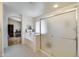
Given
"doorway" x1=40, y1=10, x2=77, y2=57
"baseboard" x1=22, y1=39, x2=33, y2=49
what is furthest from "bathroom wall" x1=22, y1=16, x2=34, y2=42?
"doorway" x1=40, y1=10, x2=77, y2=57

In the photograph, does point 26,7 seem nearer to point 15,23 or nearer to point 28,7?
point 28,7

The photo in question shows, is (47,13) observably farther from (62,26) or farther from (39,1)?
(62,26)

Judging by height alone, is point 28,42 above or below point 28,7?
below

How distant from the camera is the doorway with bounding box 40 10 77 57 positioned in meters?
1.43

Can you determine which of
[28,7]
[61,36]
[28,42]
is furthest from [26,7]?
[61,36]

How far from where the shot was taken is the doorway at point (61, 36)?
143 cm

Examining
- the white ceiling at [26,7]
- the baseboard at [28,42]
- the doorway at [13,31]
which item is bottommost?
the baseboard at [28,42]

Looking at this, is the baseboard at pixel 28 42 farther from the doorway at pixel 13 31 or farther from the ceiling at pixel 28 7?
the ceiling at pixel 28 7

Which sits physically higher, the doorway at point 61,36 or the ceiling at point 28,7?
the ceiling at point 28,7

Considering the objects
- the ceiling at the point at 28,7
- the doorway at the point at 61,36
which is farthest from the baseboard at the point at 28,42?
the ceiling at the point at 28,7

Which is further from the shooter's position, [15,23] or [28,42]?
[28,42]

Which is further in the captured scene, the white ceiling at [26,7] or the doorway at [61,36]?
the white ceiling at [26,7]

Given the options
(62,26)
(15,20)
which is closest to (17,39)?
(15,20)

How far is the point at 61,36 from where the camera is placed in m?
1.60
